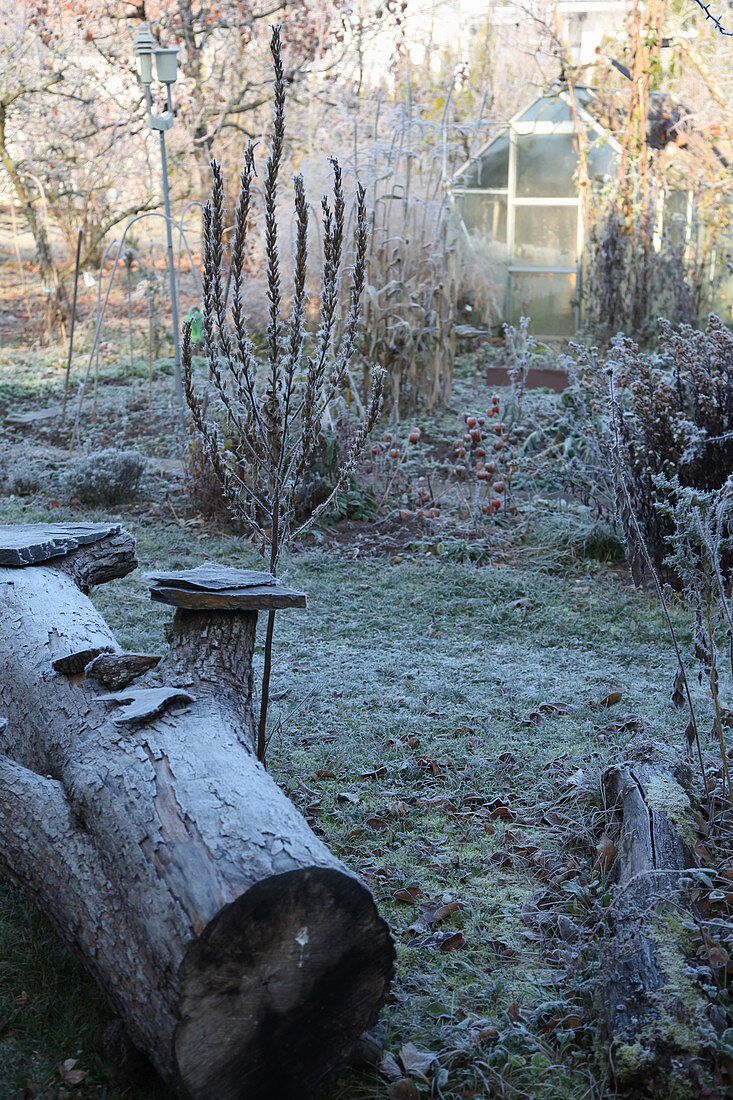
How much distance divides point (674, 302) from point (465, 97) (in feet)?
25.7

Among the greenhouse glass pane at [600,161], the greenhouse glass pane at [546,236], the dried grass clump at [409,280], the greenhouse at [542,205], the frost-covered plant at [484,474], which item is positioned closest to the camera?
the frost-covered plant at [484,474]

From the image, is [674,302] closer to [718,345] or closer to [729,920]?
[718,345]

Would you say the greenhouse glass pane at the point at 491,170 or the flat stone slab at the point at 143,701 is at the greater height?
the greenhouse glass pane at the point at 491,170

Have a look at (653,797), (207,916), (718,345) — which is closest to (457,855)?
(653,797)

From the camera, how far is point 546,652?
163 inches

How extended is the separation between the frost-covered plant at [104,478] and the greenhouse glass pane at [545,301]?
21.3 ft

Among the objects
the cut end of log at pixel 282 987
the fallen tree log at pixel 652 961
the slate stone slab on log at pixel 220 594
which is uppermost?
the slate stone slab on log at pixel 220 594

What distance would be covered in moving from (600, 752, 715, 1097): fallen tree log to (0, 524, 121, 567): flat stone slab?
6.36 ft

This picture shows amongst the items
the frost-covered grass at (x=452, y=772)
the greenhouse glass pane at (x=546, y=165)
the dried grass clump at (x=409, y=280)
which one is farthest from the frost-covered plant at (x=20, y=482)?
the greenhouse glass pane at (x=546, y=165)

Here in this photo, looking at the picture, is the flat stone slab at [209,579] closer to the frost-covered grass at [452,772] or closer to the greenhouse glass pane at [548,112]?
the frost-covered grass at [452,772]

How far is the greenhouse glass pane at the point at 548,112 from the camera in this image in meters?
11.1

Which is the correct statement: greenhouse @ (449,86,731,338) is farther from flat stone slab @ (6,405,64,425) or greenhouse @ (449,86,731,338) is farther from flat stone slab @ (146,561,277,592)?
flat stone slab @ (146,561,277,592)

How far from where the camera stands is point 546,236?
Result: 450 inches

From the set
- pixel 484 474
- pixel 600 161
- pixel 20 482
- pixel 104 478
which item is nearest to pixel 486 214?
pixel 600 161
